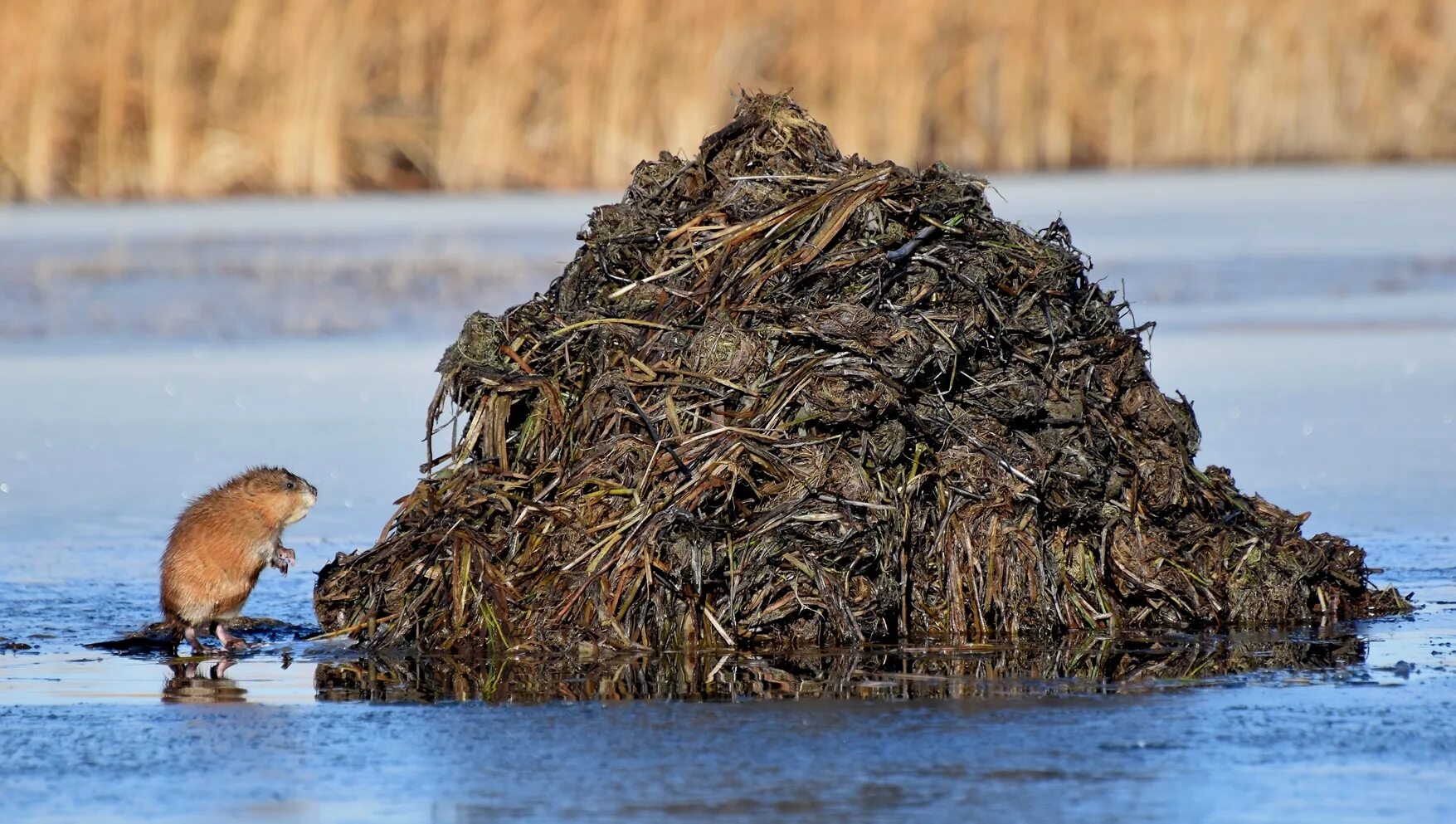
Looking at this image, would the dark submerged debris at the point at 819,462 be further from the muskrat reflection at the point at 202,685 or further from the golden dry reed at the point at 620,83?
the golden dry reed at the point at 620,83

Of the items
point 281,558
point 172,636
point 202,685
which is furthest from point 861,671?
point 172,636

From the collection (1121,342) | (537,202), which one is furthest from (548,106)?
(1121,342)

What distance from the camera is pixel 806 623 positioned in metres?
5.66

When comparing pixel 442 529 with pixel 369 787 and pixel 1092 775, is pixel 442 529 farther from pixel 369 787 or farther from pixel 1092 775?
pixel 1092 775

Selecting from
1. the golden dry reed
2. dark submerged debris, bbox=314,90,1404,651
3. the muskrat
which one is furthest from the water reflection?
the golden dry reed

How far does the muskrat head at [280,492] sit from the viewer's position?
20.4 ft

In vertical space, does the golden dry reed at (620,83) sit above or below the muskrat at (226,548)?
above

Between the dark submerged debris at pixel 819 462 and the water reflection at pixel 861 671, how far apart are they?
0.16m

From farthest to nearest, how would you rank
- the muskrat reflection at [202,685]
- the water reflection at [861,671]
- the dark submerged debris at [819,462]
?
the dark submerged debris at [819,462], the muskrat reflection at [202,685], the water reflection at [861,671]

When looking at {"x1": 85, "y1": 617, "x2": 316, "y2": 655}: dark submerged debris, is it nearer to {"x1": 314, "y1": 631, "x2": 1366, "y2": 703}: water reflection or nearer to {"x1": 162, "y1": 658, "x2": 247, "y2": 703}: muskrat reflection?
{"x1": 162, "y1": 658, "x2": 247, "y2": 703}: muskrat reflection

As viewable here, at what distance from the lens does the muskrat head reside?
6.22m

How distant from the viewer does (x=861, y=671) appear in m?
5.34

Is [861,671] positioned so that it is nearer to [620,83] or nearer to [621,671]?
[621,671]

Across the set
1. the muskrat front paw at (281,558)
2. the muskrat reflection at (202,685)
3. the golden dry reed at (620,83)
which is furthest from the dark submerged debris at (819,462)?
the golden dry reed at (620,83)
